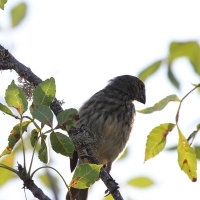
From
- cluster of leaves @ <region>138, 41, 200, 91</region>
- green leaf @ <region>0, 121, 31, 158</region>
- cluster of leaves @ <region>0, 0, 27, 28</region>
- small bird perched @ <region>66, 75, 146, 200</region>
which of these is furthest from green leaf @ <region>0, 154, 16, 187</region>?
small bird perched @ <region>66, 75, 146, 200</region>

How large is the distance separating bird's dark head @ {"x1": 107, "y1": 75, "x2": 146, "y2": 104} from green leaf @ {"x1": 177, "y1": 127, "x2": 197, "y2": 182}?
412cm

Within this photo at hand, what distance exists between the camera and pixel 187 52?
2.20 meters

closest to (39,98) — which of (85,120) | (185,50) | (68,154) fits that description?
(68,154)

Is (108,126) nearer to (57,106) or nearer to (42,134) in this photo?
(57,106)

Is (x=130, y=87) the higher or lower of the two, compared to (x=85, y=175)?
higher

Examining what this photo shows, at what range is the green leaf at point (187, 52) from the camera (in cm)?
219

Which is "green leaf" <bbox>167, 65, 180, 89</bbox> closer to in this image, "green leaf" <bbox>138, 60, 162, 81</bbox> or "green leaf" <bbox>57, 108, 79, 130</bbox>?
"green leaf" <bbox>138, 60, 162, 81</bbox>

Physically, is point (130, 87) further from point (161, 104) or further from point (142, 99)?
point (161, 104)

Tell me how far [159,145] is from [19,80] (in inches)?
55.6

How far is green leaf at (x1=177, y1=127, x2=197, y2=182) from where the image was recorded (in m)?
1.98

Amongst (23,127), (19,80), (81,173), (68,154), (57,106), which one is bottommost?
(81,173)

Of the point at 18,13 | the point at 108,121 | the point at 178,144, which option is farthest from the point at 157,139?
the point at 108,121

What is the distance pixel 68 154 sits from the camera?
2.10 meters

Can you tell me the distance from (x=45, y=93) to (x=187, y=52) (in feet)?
2.44
